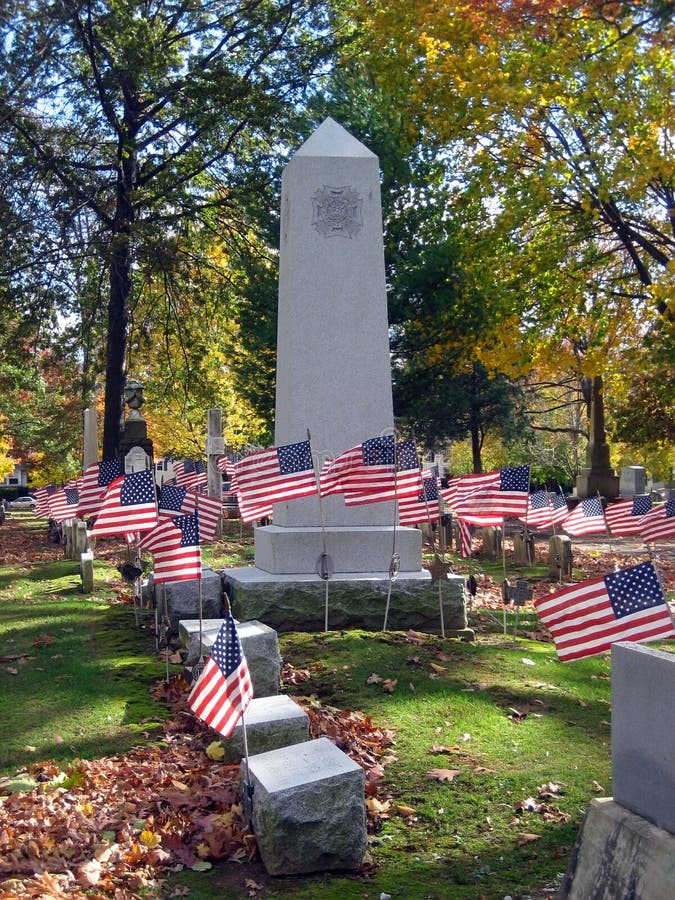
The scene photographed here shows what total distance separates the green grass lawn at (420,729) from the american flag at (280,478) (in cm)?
136

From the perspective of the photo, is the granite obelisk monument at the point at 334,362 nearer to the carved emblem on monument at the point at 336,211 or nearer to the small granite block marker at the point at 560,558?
the carved emblem on monument at the point at 336,211

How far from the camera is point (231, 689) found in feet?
17.3

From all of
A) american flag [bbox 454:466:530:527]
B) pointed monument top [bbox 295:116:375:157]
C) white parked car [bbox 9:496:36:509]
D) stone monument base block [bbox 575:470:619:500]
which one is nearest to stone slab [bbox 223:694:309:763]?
american flag [bbox 454:466:530:527]

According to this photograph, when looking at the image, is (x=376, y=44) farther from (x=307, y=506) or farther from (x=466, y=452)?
(x=466, y=452)

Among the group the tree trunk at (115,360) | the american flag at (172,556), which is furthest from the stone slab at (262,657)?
the tree trunk at (115,360)

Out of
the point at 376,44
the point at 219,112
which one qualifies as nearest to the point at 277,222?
the point at 219,112

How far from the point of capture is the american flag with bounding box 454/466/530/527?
32.8 ft

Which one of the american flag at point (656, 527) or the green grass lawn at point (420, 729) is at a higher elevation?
the american flag at point (656, 527)

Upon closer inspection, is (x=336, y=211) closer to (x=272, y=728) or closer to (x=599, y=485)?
(x=272, y=728)

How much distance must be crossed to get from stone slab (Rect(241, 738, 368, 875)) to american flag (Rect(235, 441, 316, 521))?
14.3ft

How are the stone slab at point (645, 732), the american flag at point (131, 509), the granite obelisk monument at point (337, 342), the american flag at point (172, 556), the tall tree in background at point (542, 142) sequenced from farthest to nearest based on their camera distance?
1. the tall tree in background at point (542, 142)
2. the granite obelisk monument at point (337, 342)
3. the american flag at point (131, 509)
4. the american flag at point (172, 556)
5. the stone slab at point (645, 732)

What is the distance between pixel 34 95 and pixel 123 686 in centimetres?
1729

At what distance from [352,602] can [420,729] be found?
302 cm

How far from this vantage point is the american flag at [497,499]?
999 centimetres
